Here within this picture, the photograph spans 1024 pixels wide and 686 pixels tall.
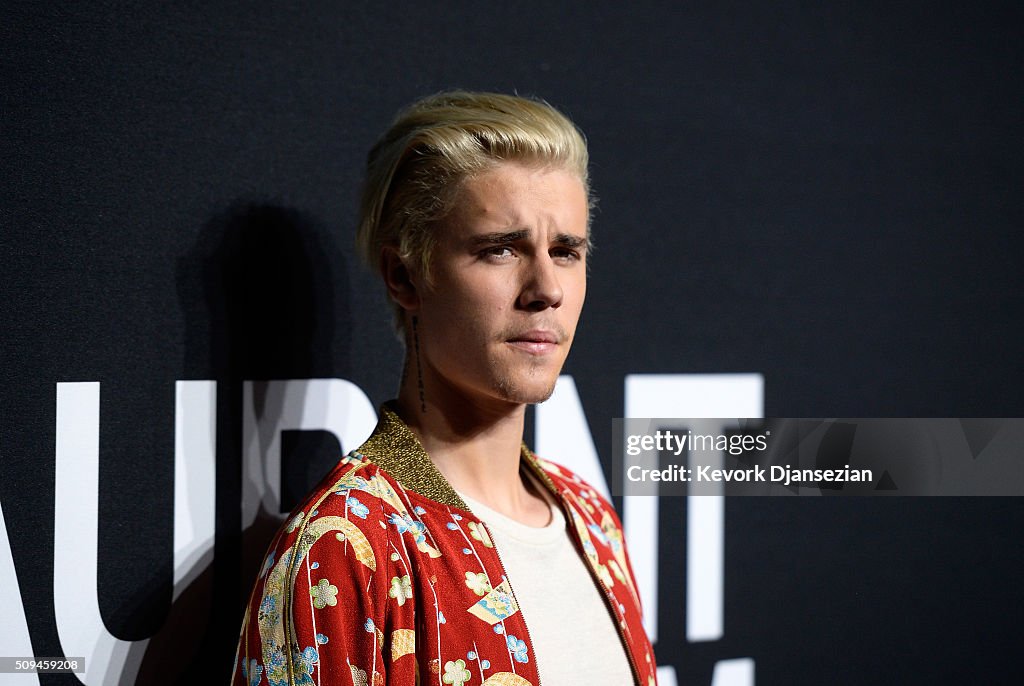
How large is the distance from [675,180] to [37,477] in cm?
115

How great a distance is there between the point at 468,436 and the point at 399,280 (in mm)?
209

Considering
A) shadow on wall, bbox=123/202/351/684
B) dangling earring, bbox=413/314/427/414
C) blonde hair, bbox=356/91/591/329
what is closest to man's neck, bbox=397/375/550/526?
dangling earring, bbox=413/314/427/414

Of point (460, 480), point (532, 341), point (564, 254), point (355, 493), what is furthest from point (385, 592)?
point (564, 254)

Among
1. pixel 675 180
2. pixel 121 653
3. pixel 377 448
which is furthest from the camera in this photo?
pixel 675 180

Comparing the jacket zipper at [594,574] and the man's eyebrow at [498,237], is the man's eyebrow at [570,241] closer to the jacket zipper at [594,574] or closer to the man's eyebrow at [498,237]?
the man's eyebrow at [498,237]

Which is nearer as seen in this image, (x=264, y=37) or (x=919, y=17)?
(x=264, y=37)

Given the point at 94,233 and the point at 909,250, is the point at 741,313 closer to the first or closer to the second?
the point at 909,250

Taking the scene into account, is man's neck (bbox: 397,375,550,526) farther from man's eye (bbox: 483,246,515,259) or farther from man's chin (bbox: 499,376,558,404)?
man's eye (bbox: 483,246,515,259)

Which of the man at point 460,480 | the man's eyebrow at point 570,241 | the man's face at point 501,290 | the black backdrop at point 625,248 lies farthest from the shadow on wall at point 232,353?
the man's eyebrow at point 570,241

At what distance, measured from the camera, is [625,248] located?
1738 millimetres

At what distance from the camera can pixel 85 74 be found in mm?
1278

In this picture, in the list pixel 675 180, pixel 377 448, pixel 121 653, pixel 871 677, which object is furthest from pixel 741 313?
pixel 121 653

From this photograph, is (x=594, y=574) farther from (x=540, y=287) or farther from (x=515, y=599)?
(x=540, y=287)

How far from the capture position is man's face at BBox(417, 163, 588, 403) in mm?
1119
